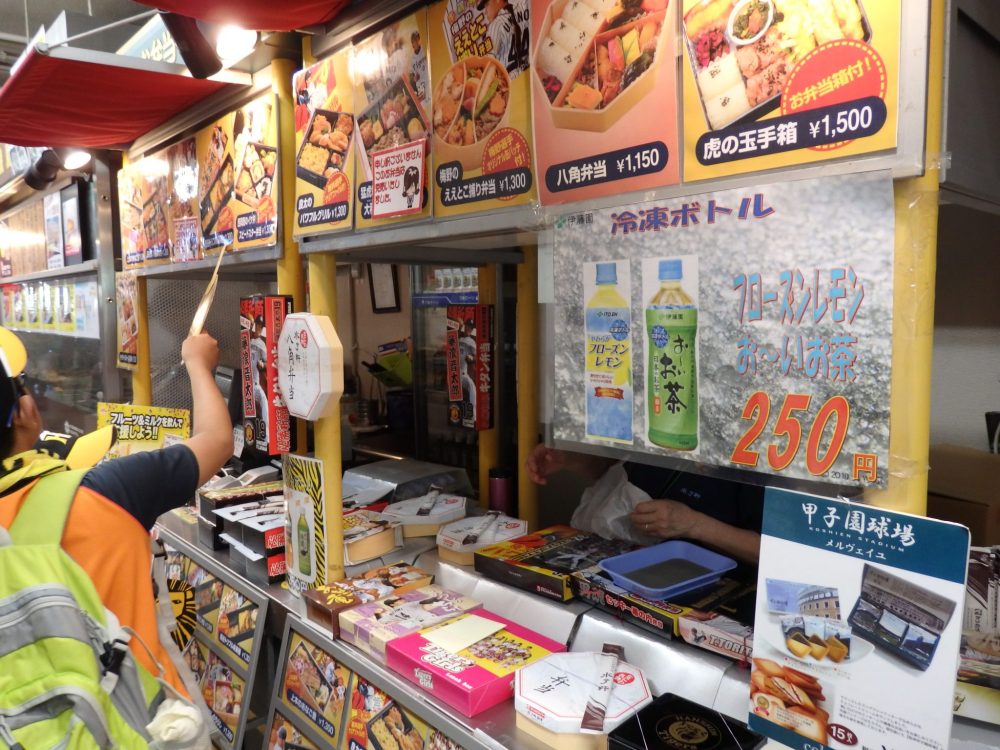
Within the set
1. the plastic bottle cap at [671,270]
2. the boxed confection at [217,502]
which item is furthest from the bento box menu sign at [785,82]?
the boxed confection at [217,502]

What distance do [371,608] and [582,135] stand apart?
1.28m

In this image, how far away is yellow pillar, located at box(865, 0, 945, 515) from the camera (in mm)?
904

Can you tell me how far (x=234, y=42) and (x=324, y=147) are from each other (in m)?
0.45

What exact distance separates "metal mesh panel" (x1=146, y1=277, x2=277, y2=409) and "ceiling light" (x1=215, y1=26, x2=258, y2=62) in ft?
5.10

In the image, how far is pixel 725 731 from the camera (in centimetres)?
116

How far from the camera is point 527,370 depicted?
2.36m

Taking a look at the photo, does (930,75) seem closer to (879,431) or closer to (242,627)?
(879,431)

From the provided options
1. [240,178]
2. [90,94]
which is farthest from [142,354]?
[240,178]

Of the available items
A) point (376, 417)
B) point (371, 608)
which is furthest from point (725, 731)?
point (376, 417)

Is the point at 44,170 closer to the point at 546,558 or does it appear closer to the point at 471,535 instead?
the point at 471,535

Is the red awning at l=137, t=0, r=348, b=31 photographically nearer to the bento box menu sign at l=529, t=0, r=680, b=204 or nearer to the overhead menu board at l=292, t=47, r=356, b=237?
the overhead menu board at l=292, t=47, r=356, b=237

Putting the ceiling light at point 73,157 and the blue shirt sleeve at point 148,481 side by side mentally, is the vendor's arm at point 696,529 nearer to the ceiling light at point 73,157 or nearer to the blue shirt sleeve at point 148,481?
the blue shirt sleeve at point 148,481

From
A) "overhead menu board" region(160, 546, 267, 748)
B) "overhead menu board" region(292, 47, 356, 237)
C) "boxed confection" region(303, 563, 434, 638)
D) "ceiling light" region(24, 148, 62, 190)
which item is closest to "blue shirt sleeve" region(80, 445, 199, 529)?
"boxed confection" region(303, 563, 434, 638)

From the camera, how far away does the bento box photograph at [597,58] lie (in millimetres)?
1148
